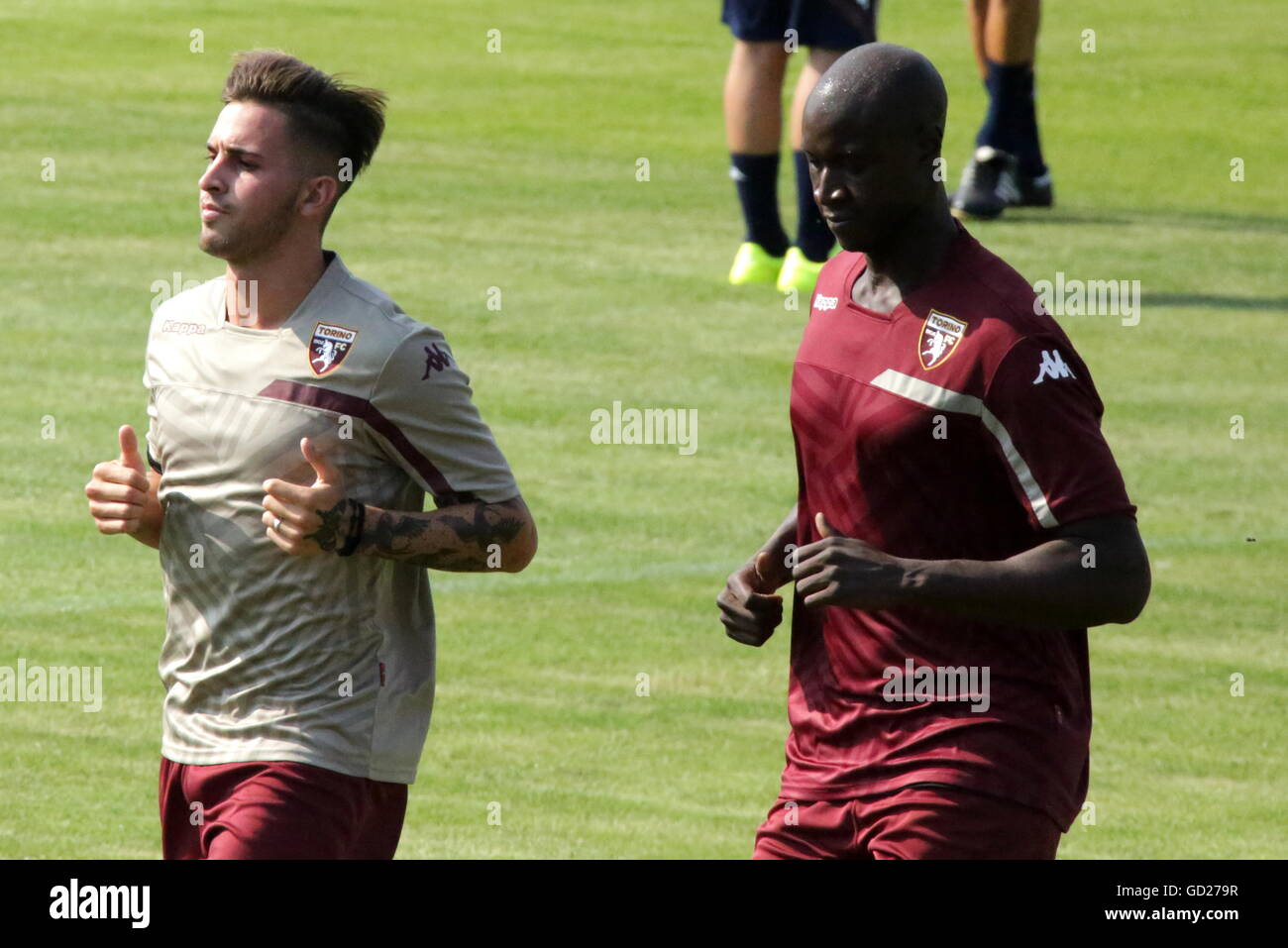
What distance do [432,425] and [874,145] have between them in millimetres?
1106

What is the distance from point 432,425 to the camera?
5.32 metres

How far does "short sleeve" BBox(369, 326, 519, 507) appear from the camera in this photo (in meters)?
5.31

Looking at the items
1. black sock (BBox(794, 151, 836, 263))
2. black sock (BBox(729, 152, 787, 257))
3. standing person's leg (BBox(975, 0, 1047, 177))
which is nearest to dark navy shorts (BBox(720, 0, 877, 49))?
black sock (BBox(794, 151, 836, 263))

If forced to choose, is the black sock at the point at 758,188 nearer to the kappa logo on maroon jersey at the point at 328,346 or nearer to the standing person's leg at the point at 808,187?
the standing person's leg at the point at 808,187

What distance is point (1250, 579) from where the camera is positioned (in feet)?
34.9

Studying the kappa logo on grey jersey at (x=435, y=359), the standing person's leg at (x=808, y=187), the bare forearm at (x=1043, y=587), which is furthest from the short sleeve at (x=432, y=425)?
the standing person's leg at (x=808, y=187)

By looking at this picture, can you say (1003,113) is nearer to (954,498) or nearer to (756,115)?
(756,115)

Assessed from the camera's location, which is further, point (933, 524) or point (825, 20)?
point (825, 20)

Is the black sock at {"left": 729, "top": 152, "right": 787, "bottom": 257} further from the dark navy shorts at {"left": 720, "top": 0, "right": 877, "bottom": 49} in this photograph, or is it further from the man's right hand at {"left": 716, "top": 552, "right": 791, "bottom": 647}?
the man's right hand at {"left": 716, "top": 552, "right": 791, "bottom": 647}

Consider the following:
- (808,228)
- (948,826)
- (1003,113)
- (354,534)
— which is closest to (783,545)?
(948,826)

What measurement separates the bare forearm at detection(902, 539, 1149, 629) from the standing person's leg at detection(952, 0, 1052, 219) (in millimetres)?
12250

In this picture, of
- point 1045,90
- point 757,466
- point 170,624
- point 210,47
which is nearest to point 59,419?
point 757,466
